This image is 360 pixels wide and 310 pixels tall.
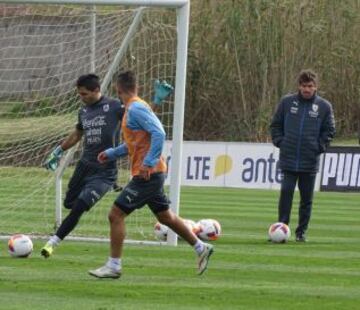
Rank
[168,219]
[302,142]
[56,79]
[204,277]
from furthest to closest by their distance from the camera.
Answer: [56,79] < [302,142] < [168,219] < [204,277]

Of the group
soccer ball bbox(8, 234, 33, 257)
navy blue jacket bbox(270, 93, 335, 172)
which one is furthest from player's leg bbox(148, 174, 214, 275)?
navy blue jacket bbox(270, 93, 335, 172)

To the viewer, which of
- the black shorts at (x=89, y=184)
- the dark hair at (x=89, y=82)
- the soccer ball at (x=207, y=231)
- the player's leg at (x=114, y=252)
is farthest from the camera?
the soccer ball at (x=207, y=231)

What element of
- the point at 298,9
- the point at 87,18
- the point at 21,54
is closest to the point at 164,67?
the point at 87,18

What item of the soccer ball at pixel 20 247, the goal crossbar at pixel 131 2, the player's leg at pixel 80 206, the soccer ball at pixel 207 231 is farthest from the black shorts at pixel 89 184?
the goal crossbar at pixel 131 2

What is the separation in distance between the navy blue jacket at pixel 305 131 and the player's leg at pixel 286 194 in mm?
118

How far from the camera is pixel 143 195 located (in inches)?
472

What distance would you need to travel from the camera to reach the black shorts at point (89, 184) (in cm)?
1360

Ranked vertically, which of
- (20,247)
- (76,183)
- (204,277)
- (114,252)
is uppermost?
(76,183)

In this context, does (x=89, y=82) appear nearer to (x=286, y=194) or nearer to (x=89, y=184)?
(x=89, y=184)

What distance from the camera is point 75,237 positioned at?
16.0m

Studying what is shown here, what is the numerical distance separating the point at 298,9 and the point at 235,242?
20943 millimetres

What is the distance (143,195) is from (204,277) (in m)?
0.95

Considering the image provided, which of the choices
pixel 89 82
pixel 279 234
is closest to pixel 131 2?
pixel 89 82

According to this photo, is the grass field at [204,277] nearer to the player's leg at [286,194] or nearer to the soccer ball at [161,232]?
the soccer ball at [161,232]
